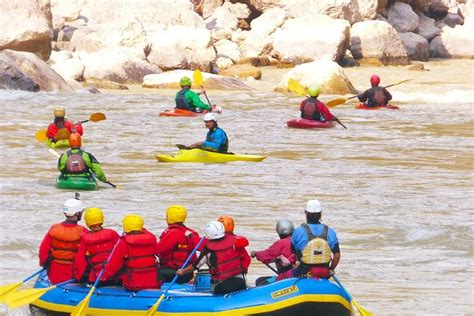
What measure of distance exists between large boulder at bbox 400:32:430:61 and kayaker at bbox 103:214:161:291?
32.7 meters

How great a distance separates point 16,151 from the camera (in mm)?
19047

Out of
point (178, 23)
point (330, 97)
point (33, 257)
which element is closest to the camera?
point (33, 257)

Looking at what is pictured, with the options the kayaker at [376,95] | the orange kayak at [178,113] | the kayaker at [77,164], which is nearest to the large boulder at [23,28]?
the orange kayak at [178,113]

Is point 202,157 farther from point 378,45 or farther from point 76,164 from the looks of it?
point 378,45

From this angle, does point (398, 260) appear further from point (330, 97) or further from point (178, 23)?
point (178, 23)

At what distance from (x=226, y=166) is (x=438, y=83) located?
16.5 meters

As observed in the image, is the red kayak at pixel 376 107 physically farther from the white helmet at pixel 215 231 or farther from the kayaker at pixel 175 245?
the white helmet at pixel 215 231

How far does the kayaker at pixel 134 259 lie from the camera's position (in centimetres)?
858

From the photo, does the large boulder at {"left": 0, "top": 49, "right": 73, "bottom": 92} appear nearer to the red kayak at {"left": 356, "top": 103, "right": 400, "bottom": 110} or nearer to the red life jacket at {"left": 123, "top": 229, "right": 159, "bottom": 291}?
the red kayak at {"left": 356, "top": 103, "right": 400, "bottom": 110}

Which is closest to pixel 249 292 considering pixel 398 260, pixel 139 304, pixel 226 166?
A: pixel 139 304

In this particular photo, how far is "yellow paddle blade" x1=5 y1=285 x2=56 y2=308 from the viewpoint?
873cm

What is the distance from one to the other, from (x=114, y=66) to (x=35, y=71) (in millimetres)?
3731

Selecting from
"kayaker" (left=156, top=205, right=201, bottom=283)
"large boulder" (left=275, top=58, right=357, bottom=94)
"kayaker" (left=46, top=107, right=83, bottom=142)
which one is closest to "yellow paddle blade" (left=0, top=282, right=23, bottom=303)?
"kayaker" (left=156, top=205, right=201, bottom=283)

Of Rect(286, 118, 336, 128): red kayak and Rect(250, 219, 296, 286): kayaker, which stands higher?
Rect(250, 219, 296, 286): kayaker
